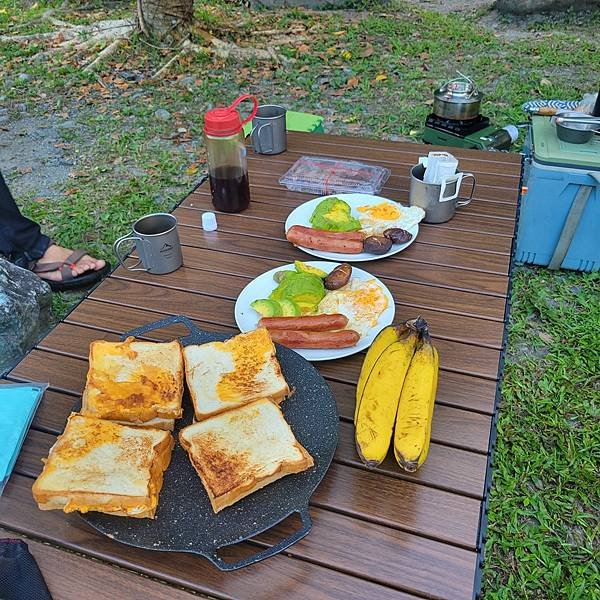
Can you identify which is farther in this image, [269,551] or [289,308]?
[289,308]

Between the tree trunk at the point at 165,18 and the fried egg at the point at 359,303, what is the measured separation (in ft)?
21.2

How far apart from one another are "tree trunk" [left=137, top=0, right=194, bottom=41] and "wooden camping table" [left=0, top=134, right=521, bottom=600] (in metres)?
5.50

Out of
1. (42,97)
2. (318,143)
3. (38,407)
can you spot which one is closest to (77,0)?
(42,97)

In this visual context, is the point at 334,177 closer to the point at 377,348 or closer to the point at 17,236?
the point at 377,348

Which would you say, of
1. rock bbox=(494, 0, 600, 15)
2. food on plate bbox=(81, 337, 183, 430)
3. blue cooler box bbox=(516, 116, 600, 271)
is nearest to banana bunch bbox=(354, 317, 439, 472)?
food on plate bbox=(81, 337, 183, 430)

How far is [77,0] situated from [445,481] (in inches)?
410

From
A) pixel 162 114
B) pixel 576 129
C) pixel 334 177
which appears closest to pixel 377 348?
pixel 334 177

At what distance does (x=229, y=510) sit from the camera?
3.64 feet

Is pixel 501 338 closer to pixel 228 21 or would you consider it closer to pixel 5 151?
pixel 5 151

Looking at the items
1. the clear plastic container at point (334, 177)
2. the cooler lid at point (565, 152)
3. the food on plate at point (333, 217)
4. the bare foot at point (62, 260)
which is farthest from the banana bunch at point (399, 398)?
the bare foot at point (62, 260)

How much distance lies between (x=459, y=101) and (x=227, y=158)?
215cm

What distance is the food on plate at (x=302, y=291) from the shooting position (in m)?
1.71

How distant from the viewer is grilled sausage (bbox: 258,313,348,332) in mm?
1583

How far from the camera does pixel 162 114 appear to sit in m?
5.59
